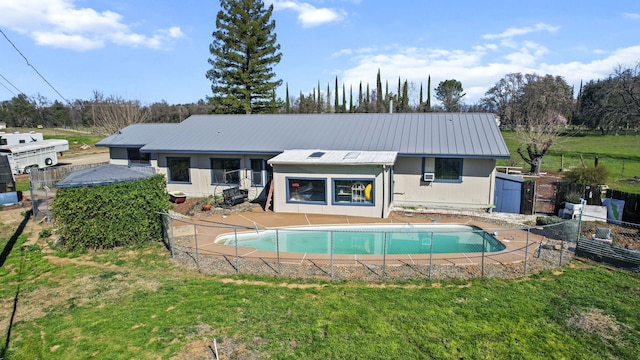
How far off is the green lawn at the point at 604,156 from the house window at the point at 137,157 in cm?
2945

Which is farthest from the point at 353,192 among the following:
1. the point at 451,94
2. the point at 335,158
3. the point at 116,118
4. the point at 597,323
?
the point at 451,94

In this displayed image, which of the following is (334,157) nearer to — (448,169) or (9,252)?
(448,169)

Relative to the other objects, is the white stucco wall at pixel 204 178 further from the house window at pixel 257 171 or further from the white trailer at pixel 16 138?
the white trailer at pixel 16 138

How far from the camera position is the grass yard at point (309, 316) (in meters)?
6.95

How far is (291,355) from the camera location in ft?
22.2

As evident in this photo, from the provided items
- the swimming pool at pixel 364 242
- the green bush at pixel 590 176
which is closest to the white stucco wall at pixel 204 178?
the swimming pool at pixel 364 242

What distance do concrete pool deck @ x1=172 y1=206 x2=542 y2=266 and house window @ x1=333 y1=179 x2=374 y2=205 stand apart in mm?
748

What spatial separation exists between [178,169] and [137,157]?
466cm

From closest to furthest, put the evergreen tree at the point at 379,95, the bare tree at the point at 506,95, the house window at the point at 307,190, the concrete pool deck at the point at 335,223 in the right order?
the concrete pool deck at the point at 335,223, the house window at the point at 307,190, the bare tree at the point at 506,95, the evergreen tree at the point at 379,95

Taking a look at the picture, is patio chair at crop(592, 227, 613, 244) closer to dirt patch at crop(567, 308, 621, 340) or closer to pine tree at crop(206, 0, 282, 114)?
dirt patch at crop(567, 308, 621, 340)

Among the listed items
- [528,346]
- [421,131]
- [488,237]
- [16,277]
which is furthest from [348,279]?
[421,131]

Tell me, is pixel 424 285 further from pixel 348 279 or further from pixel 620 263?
pixel 620 263

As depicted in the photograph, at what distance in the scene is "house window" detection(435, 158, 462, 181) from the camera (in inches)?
715

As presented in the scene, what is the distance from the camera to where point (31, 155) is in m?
29.3
